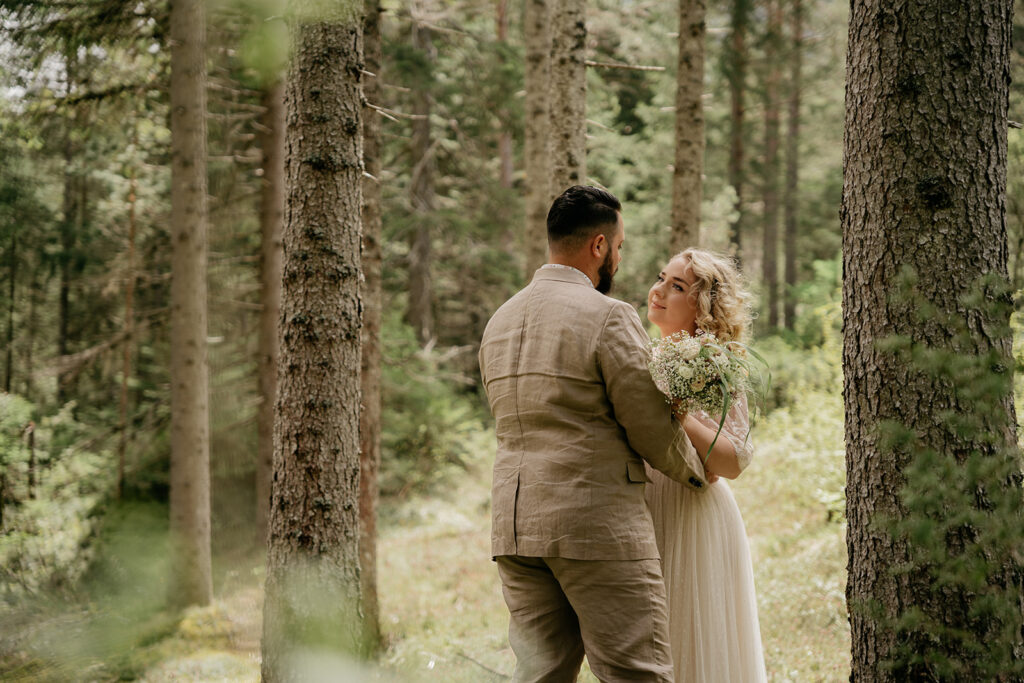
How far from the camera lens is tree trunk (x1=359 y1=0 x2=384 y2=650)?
264 inches

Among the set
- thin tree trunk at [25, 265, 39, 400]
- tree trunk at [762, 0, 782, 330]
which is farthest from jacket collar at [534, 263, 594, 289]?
tree trunk at [762, 0, 782, 330]

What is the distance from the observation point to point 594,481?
2.78 meters

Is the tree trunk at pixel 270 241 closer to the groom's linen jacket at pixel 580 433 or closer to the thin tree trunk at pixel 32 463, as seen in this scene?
the thin tree trunk at pixel 32 463

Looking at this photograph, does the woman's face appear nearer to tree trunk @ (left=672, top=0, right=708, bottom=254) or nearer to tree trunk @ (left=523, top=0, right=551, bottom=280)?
tree trunk @ (left=672, top=0, right=708, bottom=254)

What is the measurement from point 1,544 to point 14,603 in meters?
0.70

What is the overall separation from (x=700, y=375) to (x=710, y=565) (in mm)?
950

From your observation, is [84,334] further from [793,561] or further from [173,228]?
[793,561]

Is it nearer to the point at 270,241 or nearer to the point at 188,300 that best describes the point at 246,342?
the point at 270,241

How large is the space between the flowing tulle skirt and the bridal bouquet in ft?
1.52

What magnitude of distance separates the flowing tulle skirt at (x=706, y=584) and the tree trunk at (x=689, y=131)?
4.30m

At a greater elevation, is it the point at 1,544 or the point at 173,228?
the point at 173,228

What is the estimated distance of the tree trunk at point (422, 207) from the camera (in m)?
14.8

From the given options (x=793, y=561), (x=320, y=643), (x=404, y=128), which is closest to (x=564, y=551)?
(x=320, y=643)

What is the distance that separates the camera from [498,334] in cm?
309
